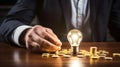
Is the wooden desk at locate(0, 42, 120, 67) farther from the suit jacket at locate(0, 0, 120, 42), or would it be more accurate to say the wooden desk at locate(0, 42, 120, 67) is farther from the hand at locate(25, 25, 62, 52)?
the suit jacket at locate(0, 0, 120, 42)

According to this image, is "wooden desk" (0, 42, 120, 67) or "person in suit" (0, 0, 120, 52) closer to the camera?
"wooden desk" (0, 42, 120, 67)

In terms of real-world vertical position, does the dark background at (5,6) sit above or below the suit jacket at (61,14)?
above

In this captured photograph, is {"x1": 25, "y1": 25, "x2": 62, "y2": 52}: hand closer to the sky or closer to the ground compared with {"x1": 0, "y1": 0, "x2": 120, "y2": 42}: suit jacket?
closer to the ground

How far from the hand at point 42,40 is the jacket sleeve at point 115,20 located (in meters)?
0.58

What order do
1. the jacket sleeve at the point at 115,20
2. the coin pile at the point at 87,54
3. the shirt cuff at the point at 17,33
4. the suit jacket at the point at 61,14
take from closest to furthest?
the coin pile at the point at 87,54 < the shirt cuff at the point at 17,33 < the suit jacket at the point at 61,14 < the jacket sleeve at the point at 115,20

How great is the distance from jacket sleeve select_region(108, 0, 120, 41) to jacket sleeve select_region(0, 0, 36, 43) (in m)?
0.38

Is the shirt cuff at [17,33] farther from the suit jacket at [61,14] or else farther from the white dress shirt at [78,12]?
the white dress shirt at [78,12]

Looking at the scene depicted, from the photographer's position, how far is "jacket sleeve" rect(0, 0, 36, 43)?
53.0 inches

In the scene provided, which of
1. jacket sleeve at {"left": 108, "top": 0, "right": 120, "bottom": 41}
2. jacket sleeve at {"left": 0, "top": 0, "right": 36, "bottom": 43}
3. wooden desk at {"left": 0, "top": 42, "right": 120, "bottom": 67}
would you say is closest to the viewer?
wooden desk at {"left": 0, "top": 42, "right": 120, "bottom": 67}

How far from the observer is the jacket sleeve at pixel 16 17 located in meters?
1.35

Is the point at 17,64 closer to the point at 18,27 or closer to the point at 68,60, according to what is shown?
the point at 68,60

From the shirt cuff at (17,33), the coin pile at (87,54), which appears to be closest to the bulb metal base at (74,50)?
the coin pile at (87,54)

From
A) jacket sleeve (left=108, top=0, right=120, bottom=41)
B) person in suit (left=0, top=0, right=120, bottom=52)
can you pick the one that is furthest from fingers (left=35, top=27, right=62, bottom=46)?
jacket sleeve (left=108, top=0, right=120, bottom=41)

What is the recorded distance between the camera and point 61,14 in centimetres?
155
